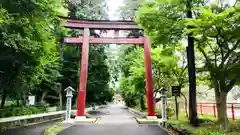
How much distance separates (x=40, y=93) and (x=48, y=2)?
1893cm

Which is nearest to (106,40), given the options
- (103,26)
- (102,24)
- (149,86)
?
(103,26)

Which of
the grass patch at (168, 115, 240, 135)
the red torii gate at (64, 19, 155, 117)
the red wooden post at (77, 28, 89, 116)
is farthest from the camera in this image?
the red torii gate at (64, 19, 155, 117)

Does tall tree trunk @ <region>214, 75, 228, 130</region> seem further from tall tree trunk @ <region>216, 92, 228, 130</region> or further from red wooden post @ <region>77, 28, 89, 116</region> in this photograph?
red wooden post @ <region>77, 28, 89, 116</region>

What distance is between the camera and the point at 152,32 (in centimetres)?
1215

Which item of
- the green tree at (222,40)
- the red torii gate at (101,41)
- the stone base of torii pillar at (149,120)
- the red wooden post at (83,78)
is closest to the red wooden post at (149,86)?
the red torii gate at (101,41)

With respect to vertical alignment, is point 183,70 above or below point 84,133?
above

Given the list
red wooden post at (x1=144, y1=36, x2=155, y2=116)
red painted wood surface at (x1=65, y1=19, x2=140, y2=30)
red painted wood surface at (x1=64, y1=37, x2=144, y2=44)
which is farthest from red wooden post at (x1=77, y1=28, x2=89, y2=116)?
red wooden post at (x1=144, y1=36, x2=155, y2=116)

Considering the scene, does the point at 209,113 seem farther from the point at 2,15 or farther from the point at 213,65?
the point at 2,15

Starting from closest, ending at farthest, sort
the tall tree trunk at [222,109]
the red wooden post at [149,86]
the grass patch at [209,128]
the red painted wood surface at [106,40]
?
1. the grass patch at [209,128]
2. the tall tree trunk at [222,109]
3. the red wooden post at [149,86]
4. the red painted wood surface at [106,40]

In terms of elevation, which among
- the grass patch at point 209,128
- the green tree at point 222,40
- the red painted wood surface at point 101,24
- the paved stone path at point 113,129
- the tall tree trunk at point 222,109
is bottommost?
the paved stone path at point 113,129

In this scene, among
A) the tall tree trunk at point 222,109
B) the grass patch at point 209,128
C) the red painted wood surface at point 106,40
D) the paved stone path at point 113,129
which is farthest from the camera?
the red painted wood surface at point 106,40

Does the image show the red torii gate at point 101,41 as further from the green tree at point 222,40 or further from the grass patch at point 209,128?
the green tree at point 222,40

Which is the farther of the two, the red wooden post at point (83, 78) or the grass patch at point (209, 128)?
the red wooden post at point (83, 78)

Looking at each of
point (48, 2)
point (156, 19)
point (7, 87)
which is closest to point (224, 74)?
point (156, 19)
